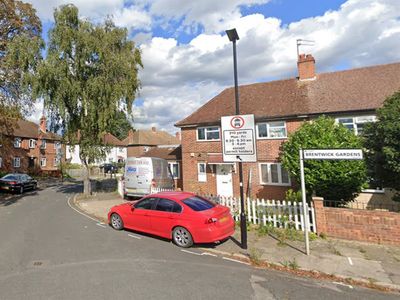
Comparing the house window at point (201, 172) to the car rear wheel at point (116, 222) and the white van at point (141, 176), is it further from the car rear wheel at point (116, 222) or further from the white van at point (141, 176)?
the car rear wheel at point (116, 222)

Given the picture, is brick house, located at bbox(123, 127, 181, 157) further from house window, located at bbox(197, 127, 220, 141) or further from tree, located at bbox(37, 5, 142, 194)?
house window, located at bbox(197, 127, 220, 141)

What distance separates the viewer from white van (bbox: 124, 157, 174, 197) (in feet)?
54.7

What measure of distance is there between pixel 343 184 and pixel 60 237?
1046cm

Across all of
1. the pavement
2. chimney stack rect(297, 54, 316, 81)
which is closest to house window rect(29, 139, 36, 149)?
chimney stack rect(297, 54, 316, 81)

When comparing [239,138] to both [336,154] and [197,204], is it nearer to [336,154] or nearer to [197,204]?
[197,204]

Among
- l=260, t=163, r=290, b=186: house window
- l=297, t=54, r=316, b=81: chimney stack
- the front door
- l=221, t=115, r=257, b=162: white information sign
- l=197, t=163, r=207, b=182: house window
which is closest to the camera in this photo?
l=221, t=115, r=257, b=162: white information sign

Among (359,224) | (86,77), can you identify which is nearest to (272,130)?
(359,224)

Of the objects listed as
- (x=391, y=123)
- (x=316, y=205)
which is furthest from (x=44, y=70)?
(x=391, y=123)

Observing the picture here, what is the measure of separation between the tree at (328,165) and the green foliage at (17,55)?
16250 millimetres

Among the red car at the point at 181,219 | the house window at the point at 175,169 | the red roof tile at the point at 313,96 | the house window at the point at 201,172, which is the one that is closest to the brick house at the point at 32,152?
the house window at the point at 175,169

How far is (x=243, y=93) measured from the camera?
20.7 metres

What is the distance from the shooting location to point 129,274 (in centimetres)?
636

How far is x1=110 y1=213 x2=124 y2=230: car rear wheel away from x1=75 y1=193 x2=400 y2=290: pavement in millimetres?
3421

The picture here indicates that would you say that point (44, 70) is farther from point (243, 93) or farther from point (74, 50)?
point (243, 93)
